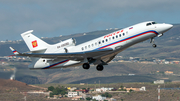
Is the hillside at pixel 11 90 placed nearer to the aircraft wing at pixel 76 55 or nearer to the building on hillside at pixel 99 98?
the building on hillside at pixel 99 98

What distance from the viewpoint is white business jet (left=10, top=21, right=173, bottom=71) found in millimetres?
36116

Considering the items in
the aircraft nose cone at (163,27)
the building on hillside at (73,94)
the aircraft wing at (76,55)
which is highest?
the aircraft nose cone at (163,27)

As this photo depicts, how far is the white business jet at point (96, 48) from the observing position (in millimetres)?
36116

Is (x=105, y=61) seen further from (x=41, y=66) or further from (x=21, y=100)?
(x=21, y=100)

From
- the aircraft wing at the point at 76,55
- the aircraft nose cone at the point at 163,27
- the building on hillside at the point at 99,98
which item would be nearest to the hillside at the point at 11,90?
the building on hillside at the point at 99,98

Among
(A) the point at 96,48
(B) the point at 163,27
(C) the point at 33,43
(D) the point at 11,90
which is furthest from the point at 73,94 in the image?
(B) the point at 163,27

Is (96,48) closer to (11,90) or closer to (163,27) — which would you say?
(163,27)

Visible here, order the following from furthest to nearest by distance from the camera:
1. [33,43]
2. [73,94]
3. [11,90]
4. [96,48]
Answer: [73,94] → [11,90] → [33,43] → [96,48]

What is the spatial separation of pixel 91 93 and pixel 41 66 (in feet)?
237

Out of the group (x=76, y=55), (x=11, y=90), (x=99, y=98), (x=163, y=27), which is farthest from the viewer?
(x=99, y=98)

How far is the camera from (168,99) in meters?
94.2

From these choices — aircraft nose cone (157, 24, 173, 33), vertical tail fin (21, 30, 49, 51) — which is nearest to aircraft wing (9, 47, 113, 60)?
vertical tail fin (21, 30, 49, 51)

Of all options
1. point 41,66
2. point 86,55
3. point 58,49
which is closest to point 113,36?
point 86,55

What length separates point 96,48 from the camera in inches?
1486
